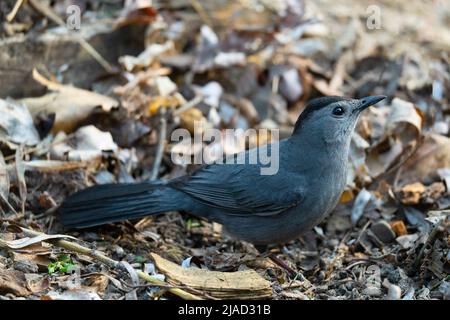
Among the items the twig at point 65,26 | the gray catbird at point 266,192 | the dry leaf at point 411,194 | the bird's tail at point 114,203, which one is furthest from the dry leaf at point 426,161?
the twig at point 65,26

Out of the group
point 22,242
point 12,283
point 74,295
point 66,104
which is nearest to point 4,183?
point 22,242

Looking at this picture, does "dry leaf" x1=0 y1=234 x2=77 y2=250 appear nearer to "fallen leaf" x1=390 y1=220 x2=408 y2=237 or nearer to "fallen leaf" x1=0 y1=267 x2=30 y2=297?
"fallen leaf" x1=0 y1=267 x2=30 y2=297

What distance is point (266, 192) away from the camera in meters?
5.45

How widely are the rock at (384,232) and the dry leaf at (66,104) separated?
2.54 meters

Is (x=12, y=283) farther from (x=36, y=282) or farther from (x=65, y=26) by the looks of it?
(x=65, y=26)

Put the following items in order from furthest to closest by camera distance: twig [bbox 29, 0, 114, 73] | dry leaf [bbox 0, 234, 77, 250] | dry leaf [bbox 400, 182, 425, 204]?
twig [bbox 29, 0, 114, 73] < dry leaf [bbox 400, 182, 425, 204] < dry leaf [bbox 0, 234, 77, 250]

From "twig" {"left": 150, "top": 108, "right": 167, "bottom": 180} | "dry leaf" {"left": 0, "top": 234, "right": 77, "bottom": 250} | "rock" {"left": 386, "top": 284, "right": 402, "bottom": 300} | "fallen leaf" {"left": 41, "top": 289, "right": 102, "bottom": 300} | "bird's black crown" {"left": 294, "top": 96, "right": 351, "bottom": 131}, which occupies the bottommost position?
"rock" {"left": 386, "top": 284, "right": 402, "bottom": 300}

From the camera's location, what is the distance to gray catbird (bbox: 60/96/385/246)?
534 cm

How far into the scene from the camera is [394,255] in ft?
17.1

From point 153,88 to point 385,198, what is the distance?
7.93 ft

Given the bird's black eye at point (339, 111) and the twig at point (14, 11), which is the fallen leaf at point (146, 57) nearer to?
the twig at point (14, 11)

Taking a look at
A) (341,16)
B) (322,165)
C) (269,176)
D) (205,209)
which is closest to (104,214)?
(205,209)

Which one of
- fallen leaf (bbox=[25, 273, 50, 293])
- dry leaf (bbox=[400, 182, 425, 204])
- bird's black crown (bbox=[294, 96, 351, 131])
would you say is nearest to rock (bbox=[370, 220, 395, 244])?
dry leaf (bbox=[400, 182, 425, 204])

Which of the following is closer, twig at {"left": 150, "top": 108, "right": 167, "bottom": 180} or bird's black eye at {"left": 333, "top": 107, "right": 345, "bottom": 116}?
bird's black eye at {"left": 333, "top": 107, "right": 345, "bottom": 116}
